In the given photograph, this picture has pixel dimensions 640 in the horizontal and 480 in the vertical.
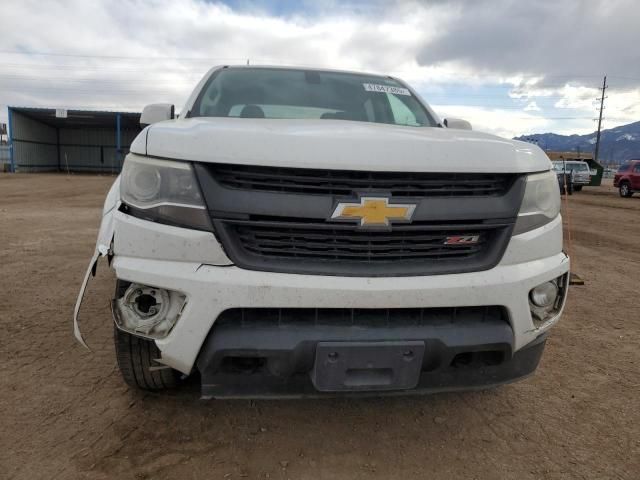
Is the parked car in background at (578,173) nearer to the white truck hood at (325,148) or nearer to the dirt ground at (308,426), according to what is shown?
the dirt ground at (308,426)

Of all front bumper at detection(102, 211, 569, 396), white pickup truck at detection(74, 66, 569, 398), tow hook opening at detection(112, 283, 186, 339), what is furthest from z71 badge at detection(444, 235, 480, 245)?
tow hook opening at detection(112, 283, 186, 339)

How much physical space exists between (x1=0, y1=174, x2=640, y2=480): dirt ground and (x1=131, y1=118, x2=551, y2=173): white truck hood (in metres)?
1.26

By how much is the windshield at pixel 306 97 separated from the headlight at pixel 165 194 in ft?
3.84

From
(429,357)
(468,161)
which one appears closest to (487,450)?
(429,357)

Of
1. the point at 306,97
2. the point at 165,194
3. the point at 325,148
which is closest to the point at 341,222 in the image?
the point at 325,148

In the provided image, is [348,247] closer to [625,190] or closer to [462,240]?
[462,240]

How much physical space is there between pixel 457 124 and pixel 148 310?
255cm

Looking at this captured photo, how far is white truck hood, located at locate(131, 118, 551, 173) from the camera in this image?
6.20 ft

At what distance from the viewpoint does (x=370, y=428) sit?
2.45 m

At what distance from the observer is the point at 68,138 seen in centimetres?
4156

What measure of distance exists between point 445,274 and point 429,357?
0.33 metres

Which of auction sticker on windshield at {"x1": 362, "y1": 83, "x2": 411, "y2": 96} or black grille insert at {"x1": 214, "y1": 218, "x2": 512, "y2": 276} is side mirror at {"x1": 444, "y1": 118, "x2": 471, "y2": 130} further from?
black grille insert at {"x1": 214, "y1": 218, "x2": 512, "y2": 276}

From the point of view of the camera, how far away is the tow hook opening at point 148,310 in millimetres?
1918

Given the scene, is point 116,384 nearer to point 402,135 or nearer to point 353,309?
point 353,309
